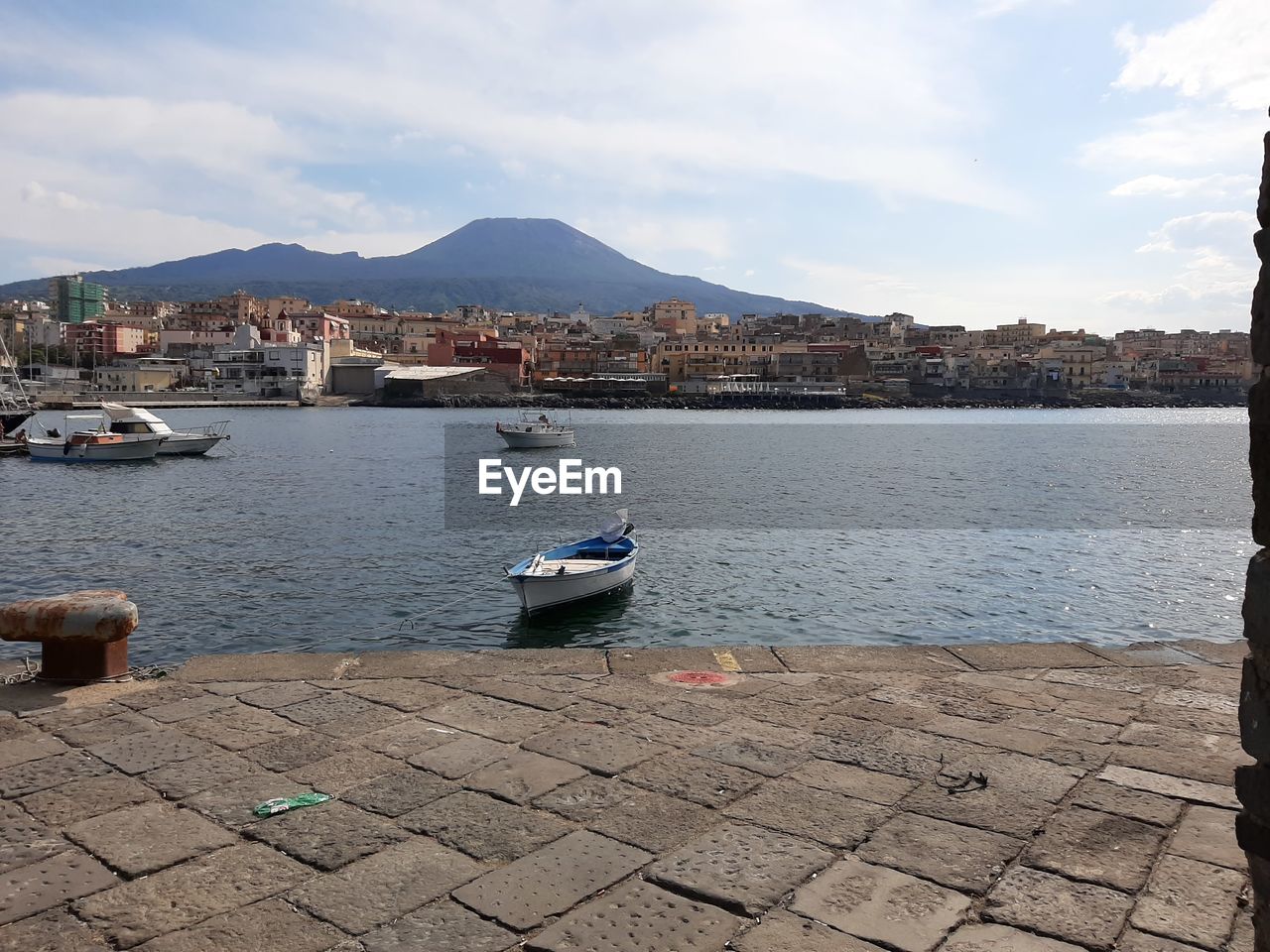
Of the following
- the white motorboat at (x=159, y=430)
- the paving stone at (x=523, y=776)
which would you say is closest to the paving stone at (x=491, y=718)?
the paving stone at (x=523, y=776)

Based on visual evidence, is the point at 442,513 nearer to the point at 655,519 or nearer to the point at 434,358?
the point at 655,519

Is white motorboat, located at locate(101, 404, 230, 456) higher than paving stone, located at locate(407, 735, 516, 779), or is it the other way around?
white motorboat, located at locate(101, 404, 230, 456)

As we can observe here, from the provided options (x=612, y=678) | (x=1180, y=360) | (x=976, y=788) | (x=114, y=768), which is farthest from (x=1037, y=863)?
(x=1180, y=360)

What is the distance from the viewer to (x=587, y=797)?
410 cm

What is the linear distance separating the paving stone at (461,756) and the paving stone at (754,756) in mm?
1028

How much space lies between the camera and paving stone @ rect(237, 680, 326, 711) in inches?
214

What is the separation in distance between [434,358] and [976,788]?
369 ft

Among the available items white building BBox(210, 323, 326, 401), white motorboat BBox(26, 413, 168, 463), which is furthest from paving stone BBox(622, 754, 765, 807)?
white building BBox(210, 323, 326, 401)

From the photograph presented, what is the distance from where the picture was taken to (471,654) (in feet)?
21.9

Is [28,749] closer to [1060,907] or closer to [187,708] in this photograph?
[187,708]

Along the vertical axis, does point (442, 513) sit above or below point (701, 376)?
below

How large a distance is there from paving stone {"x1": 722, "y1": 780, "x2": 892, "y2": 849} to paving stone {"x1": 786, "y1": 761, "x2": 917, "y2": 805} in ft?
0.21

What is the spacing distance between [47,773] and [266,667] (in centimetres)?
204

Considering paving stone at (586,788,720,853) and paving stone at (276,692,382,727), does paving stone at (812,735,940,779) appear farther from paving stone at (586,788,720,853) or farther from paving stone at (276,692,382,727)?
paving stone at (276,692,382,727)
